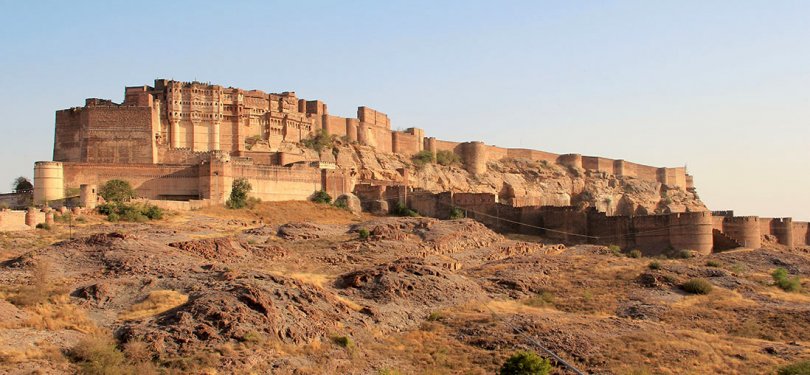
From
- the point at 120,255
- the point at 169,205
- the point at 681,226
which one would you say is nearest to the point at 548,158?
the point at 681,226

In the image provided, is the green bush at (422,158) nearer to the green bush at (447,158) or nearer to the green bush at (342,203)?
the green bush at (447,158)

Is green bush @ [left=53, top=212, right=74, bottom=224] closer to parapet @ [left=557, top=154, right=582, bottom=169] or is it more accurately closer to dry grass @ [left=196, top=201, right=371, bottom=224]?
dry grass @ [left=196, top=201, right=371, bottom=224]

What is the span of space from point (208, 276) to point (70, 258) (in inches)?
152

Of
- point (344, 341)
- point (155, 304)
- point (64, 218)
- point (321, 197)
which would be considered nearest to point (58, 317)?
point (155, 304)

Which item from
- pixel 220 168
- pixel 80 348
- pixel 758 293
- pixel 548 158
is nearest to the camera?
pixel 80 348

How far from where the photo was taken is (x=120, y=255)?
24422 millimetres

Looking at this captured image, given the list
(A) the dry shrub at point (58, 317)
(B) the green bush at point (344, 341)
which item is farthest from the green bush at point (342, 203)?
(A) the dry shrub at point (58, 317)

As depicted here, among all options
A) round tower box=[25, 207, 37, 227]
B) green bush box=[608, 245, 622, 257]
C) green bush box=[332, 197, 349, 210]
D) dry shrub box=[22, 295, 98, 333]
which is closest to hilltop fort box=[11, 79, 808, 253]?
green bush box=[332, 197, 349, 210]

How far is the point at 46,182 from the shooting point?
3925 centimetres

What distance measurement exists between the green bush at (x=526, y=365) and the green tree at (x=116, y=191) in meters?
22.8

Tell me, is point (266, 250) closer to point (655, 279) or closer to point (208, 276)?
point (208, 276)

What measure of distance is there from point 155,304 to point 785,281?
791 inches

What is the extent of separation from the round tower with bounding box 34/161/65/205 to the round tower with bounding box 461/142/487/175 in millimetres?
30421

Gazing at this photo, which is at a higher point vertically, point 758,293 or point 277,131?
point 277,131
